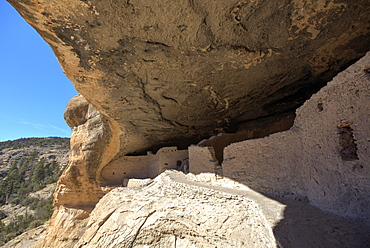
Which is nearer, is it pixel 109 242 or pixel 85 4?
pixel 85 4

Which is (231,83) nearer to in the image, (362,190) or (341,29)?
(341,29)

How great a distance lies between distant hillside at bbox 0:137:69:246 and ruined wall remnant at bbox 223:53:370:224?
1834cm

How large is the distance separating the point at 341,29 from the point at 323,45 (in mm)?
413

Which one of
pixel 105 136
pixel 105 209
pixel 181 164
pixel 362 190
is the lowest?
pixel 105 209

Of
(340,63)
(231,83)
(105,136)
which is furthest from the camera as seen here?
(105,136)

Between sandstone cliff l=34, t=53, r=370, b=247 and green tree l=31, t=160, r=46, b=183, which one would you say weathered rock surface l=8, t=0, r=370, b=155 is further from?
green tree l=31, t=160, r=46, b=183

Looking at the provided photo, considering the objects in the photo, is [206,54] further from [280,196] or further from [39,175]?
[39,175]

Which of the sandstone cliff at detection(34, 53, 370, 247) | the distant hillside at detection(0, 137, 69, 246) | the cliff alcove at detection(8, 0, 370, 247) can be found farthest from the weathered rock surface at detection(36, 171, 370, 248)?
the distant hillside at detection(0, 137, 69, 246)

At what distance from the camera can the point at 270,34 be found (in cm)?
366

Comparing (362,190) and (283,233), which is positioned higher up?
(362,190)

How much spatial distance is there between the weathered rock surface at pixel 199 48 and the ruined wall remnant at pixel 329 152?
1576mm

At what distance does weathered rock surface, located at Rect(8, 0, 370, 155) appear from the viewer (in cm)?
312

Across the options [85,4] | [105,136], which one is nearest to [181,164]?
[105,136]

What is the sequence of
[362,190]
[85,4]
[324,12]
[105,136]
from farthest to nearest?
[105,136], [324,12], [85,4], [362,190]
